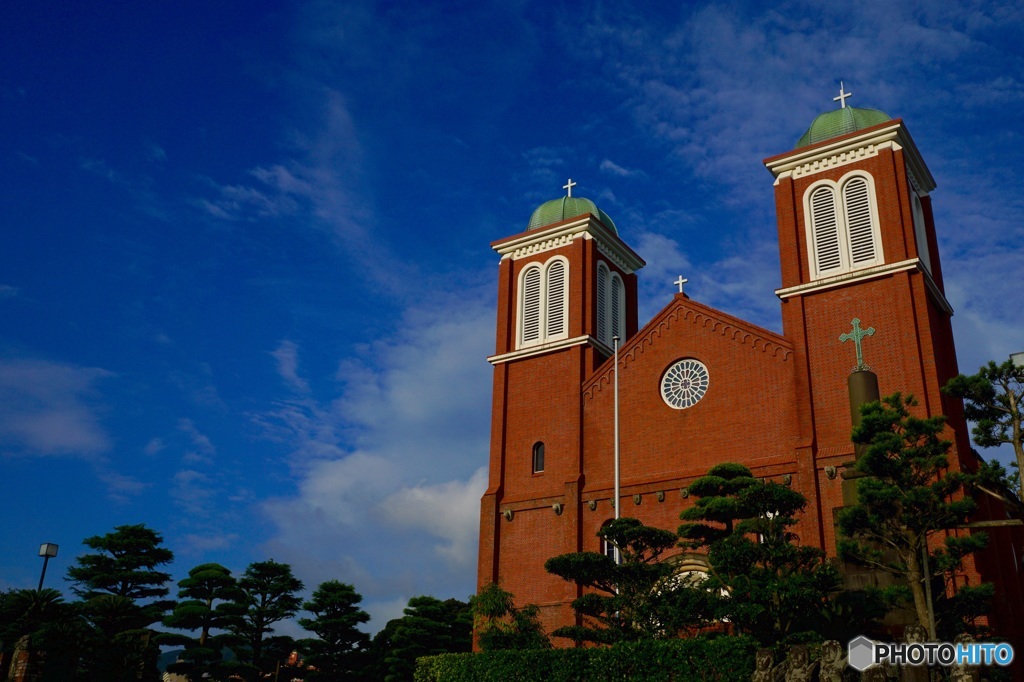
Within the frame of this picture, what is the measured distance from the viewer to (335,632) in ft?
116

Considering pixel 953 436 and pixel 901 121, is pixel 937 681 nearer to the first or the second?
pixel 953 436

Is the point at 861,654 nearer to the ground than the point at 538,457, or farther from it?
nearer to the ground

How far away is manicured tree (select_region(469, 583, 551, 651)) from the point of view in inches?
953

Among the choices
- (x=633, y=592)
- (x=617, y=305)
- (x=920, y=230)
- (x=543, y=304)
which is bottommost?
(x=633, y=592)

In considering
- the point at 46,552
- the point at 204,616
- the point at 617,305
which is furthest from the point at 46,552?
the point at 617,305

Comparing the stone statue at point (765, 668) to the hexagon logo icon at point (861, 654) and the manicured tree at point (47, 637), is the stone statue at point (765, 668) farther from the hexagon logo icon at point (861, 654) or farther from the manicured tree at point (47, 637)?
the manicured tree at point (47, 637)

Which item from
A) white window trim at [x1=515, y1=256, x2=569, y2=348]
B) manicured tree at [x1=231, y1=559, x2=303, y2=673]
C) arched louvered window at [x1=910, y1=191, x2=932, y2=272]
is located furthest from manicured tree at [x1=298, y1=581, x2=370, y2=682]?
arched louvered window at [x1=910, y1=191, x2=932, y2=272]

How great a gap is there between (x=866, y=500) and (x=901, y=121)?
47.2ft

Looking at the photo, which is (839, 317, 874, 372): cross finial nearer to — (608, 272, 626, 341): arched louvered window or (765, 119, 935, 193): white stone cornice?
(765, 119, 935, 193): white stone cornice

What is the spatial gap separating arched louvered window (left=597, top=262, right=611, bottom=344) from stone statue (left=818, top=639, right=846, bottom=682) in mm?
18998

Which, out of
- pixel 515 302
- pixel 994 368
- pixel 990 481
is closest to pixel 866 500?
pixel 990 481

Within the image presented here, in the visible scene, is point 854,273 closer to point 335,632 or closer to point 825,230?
point 825,230

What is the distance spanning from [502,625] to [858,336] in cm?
1261

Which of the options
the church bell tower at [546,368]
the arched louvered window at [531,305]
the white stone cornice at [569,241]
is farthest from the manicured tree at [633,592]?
the white stone cornice at [569,241]
